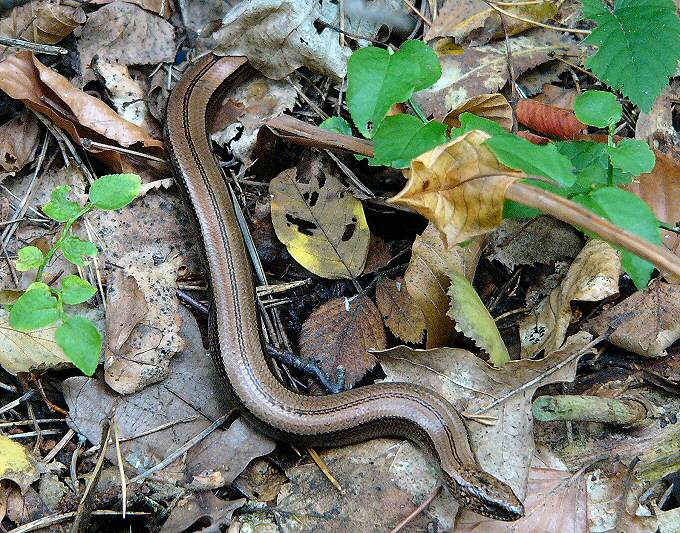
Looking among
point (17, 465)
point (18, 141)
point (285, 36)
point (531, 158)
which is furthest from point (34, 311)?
point (285, 36)

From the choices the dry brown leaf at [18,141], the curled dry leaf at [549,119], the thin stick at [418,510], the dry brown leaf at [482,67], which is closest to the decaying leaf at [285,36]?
the dry brown leaf at [482,67]

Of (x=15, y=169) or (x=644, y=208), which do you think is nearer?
(x=644, y=208)

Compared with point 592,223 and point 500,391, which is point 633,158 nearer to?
point 592,223

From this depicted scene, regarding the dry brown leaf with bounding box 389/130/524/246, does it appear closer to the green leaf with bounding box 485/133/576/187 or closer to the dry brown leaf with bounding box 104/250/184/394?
the green leaf with bounding box 485/133/576/187

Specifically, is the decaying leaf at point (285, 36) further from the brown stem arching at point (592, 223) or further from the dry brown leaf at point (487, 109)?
the brown stem arching at point (592, 223)

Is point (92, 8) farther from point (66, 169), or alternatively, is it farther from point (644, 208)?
point (644, 208)

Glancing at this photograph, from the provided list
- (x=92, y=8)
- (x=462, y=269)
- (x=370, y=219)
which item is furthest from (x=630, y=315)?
(x=92, y=8)

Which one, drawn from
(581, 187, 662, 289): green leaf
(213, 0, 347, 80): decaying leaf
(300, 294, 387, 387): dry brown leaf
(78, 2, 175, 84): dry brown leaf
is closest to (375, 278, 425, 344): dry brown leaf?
(300, 294, 387, 387): dry brown leaf
